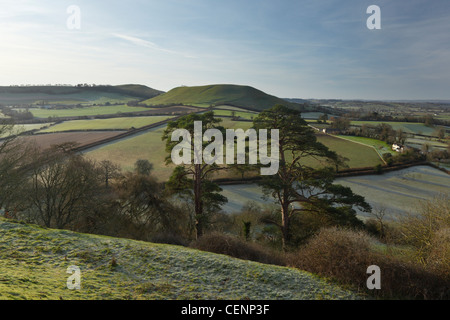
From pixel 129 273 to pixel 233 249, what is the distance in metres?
5.13

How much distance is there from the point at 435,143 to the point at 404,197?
124 ft

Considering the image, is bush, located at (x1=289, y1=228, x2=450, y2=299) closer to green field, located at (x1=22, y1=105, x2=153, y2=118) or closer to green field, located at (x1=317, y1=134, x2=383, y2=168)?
green field, located at (x1=317, y1=134, x2=383, y2=168)

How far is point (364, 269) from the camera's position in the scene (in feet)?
26.2

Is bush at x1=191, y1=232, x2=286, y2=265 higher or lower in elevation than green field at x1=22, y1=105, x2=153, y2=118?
lower

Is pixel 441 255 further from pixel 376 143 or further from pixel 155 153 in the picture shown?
pixel 376 143

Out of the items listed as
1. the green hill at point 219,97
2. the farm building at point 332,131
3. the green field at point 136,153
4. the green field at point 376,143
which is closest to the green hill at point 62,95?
the green hill at point 219,97

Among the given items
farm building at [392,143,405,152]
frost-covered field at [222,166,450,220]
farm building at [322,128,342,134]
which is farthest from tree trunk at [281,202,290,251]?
farm building at [322,128,342,134]

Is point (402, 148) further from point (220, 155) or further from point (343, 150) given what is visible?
point (220, 155)

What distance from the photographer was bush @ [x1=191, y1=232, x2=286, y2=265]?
11172 mm

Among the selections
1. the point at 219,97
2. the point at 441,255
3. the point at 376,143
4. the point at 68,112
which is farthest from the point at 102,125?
the point at 219,97

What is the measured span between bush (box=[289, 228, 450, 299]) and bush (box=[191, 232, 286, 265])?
78.3 inches

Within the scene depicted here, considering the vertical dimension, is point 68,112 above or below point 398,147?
above

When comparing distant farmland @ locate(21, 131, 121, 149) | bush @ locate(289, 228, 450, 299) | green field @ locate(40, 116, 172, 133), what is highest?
green field @ locate(40, 116, 172, 133)
